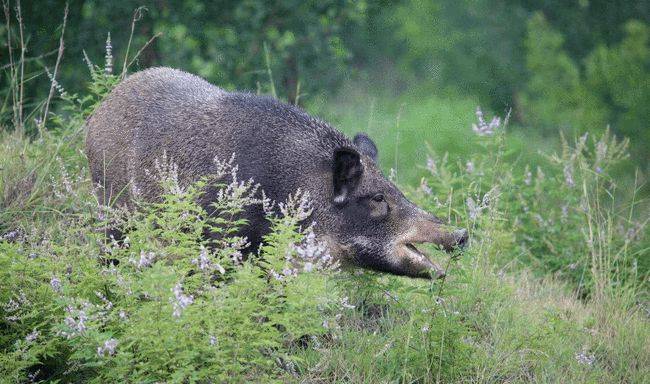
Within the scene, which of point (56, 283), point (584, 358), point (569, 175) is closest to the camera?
point (56, 283)

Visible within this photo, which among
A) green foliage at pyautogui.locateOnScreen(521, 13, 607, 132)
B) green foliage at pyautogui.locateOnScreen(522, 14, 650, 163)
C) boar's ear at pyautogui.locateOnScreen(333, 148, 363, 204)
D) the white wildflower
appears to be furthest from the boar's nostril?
green foliage at pyautogui.locateOnScreen(521, 13, 607, 132)

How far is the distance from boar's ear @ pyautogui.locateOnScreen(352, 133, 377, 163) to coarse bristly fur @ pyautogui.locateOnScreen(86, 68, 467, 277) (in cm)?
1

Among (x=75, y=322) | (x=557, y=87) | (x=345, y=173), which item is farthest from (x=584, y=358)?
(x=557, y=87)

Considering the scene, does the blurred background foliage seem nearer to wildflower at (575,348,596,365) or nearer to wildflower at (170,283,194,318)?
wildflower at (575,348,596,365)

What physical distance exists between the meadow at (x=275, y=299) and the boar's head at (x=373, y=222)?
0.16 meters

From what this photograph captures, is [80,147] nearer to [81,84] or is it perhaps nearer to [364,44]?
[81,84]

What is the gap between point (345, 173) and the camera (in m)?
5.99

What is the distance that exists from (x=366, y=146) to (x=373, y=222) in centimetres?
81

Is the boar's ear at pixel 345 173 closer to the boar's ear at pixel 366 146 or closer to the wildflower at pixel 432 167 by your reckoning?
the boar's ear at pixel 366 146

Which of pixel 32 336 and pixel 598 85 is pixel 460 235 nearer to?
pixel 32 336

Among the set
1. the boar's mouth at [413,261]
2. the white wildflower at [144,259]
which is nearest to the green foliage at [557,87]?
the boar's mouth at [413,261]

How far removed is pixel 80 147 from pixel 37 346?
309cm

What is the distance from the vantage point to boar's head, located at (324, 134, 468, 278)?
5.88 metres

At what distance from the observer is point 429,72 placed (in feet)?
84.3
